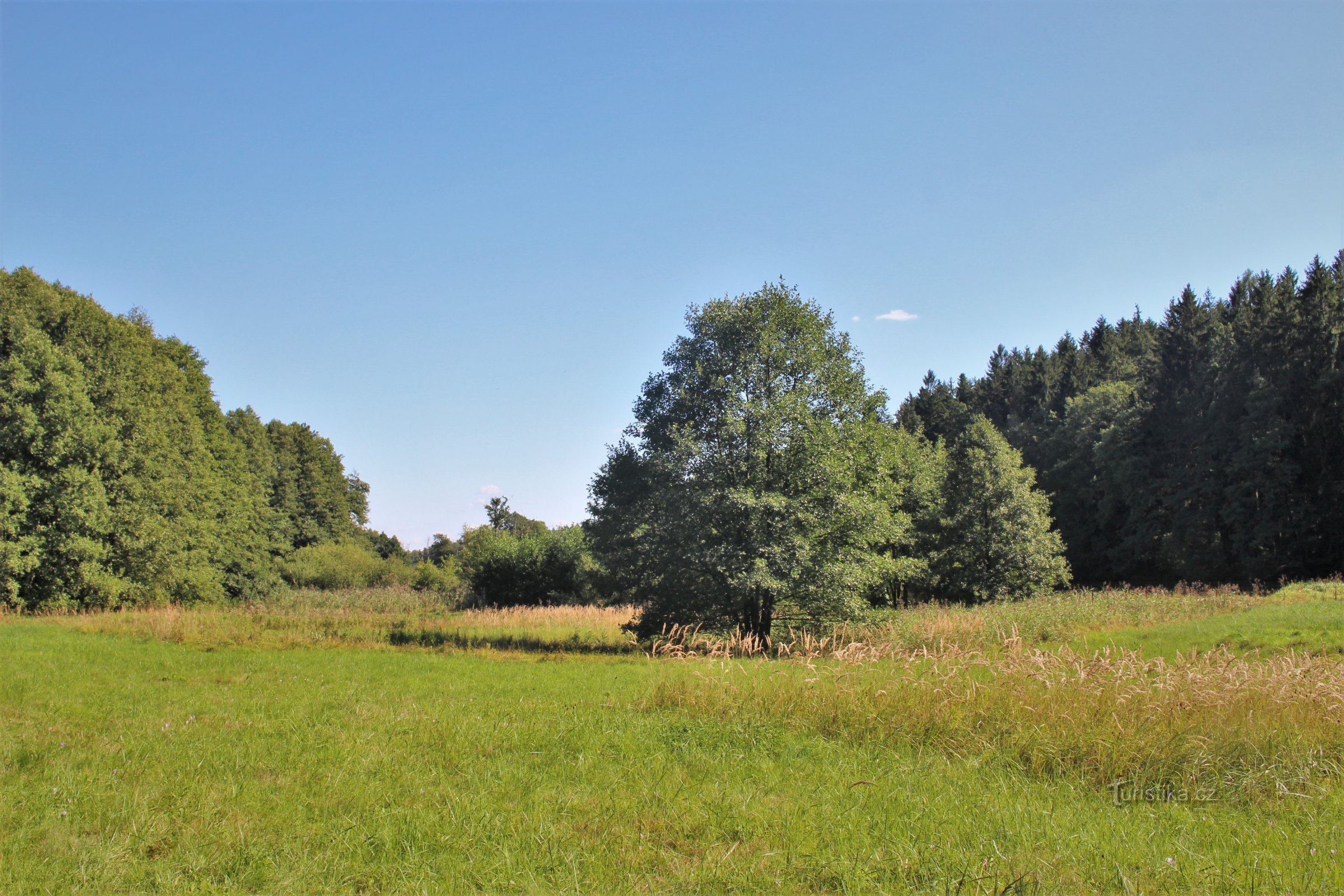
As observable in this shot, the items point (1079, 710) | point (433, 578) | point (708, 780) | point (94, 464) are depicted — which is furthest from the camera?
point (433, 578)

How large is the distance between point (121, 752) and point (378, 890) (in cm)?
462

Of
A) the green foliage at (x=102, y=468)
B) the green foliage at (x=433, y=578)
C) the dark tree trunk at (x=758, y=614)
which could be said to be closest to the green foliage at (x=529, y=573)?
the green foliage at (x=433, y=578)

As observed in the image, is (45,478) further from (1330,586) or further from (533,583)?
(1330,586)

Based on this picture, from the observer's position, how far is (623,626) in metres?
25.4

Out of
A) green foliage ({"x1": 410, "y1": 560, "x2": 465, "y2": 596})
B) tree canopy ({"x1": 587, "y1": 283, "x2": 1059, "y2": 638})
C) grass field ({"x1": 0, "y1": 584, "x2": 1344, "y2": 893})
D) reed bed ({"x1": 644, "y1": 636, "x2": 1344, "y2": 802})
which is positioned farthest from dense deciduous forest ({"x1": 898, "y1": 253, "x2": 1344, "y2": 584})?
green foliage ({"x1": 410, "y1": 560, "x2": 465, "y2": 596})

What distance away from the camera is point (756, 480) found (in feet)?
68.6

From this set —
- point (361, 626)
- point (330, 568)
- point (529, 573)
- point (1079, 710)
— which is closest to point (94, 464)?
point (361, 626)

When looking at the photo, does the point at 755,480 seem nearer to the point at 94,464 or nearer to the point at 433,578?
the point at 94,464

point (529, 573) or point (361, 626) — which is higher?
point (529, 573)

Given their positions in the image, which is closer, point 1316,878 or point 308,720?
point 1316,878

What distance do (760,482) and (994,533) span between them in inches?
940

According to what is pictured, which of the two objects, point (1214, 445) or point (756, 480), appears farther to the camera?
point (1214, 445)

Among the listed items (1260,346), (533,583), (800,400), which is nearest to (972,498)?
(1260,346)

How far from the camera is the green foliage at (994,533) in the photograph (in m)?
38.4
